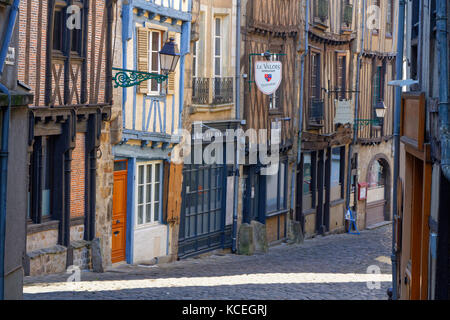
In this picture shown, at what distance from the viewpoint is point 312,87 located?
23.6m

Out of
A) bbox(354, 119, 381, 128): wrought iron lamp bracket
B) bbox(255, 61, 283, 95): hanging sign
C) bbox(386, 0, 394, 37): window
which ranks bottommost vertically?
bbox(354, 119, 381, 128): wrought iron lamp bracket

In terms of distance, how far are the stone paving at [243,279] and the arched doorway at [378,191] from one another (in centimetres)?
812

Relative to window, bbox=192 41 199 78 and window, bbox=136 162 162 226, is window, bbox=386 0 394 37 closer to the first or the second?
window, bbox=192 41 199 78

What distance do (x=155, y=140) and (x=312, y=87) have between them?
9149 mm

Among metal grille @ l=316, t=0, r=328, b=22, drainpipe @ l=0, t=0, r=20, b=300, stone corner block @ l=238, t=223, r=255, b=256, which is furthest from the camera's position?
metal grille @ l=316, t=0, r=328, b=22

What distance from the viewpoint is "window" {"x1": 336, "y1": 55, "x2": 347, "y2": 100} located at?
25.5m

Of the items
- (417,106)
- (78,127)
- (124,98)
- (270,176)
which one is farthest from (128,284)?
(270,176)

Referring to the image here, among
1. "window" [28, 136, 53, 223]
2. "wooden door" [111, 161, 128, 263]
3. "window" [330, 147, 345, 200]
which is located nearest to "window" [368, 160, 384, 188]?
"window" [330, 147, 345, 200]

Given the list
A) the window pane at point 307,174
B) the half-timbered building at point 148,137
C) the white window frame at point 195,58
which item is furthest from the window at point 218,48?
the window pane at point 307,174

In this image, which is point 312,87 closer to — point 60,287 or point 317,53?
point 317,53

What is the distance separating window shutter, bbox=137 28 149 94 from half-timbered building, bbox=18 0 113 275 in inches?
44.3

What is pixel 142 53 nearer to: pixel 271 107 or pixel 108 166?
pixel 108 166

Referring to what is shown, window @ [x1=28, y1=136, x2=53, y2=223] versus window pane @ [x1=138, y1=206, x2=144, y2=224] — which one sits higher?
window @ [x1=28, y1=136, x2=53, y2=223]

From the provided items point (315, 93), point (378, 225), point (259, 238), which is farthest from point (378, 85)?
point (259, 238)
